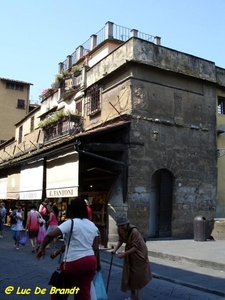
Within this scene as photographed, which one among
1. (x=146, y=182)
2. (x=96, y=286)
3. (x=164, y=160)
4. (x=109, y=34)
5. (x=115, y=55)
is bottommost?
(x=96, y=286)

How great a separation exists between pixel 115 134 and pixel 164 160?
228cm

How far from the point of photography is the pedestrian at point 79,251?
4.06 metres

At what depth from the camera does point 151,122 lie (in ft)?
47.2

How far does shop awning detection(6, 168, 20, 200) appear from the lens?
19.9 m

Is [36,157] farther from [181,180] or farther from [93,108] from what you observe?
[181,180]

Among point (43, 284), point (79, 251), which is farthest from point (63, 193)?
point (79, 251)

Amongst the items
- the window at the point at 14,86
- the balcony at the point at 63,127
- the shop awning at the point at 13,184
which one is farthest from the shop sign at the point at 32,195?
the window at the point at 14,86

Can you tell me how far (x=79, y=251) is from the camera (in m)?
4.17

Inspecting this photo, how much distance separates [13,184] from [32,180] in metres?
3.98

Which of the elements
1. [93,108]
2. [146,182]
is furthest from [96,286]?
[93,108]

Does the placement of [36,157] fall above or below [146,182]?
above

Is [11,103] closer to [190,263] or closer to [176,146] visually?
[176,146]

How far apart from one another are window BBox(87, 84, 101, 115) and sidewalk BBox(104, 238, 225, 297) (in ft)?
21.8

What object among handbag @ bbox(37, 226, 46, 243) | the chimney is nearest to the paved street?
handbag @ bbox(37, 226, 46, 243)
